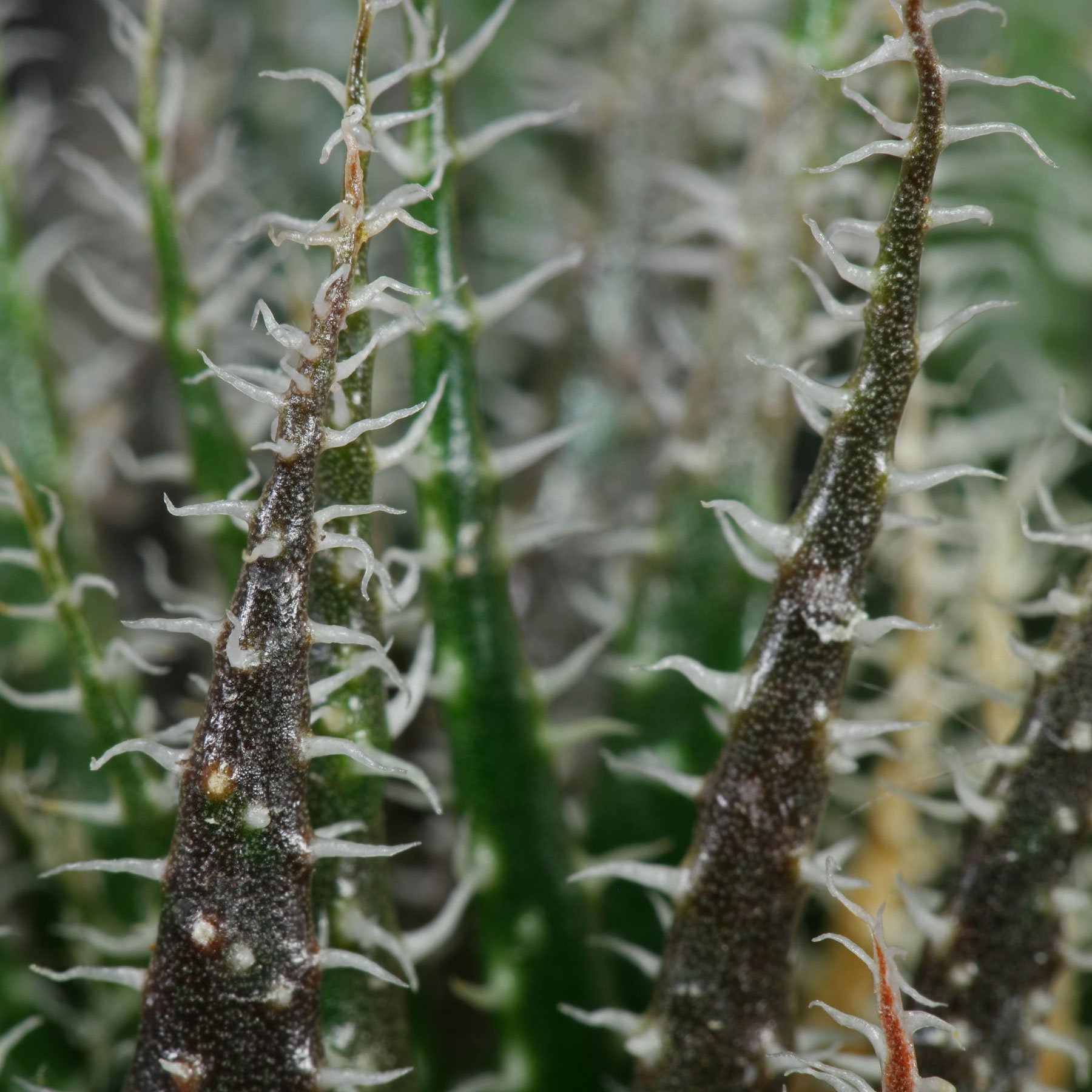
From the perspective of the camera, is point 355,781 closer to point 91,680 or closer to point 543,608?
point 91,680

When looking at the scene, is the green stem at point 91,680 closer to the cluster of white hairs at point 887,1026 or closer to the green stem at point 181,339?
the green stem at point 181,339

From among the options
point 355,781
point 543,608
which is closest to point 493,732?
point 355,781

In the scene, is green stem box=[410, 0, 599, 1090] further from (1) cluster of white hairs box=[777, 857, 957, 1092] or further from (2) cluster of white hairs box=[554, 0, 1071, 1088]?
(1) cluster of white hairs box=[777, 857, 957, 1092]

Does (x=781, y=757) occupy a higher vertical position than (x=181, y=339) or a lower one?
lower

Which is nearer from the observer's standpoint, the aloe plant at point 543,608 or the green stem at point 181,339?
the aloe plant at point 543,608

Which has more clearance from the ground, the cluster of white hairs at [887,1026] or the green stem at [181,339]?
the green stem at [181,339]

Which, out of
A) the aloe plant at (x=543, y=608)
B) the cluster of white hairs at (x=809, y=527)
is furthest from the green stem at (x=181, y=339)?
the cluster of white hairs at (x=809, y=527)

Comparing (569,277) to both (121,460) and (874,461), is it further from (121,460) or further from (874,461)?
(874,461)

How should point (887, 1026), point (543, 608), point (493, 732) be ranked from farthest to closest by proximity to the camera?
point (543, 608)
point (493, 732)
point (887, 1026)

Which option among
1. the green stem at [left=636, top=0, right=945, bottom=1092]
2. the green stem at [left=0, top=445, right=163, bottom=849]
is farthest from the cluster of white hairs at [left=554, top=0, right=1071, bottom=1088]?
the green stem at [left=0, top=445, right=163, bottom=849]
